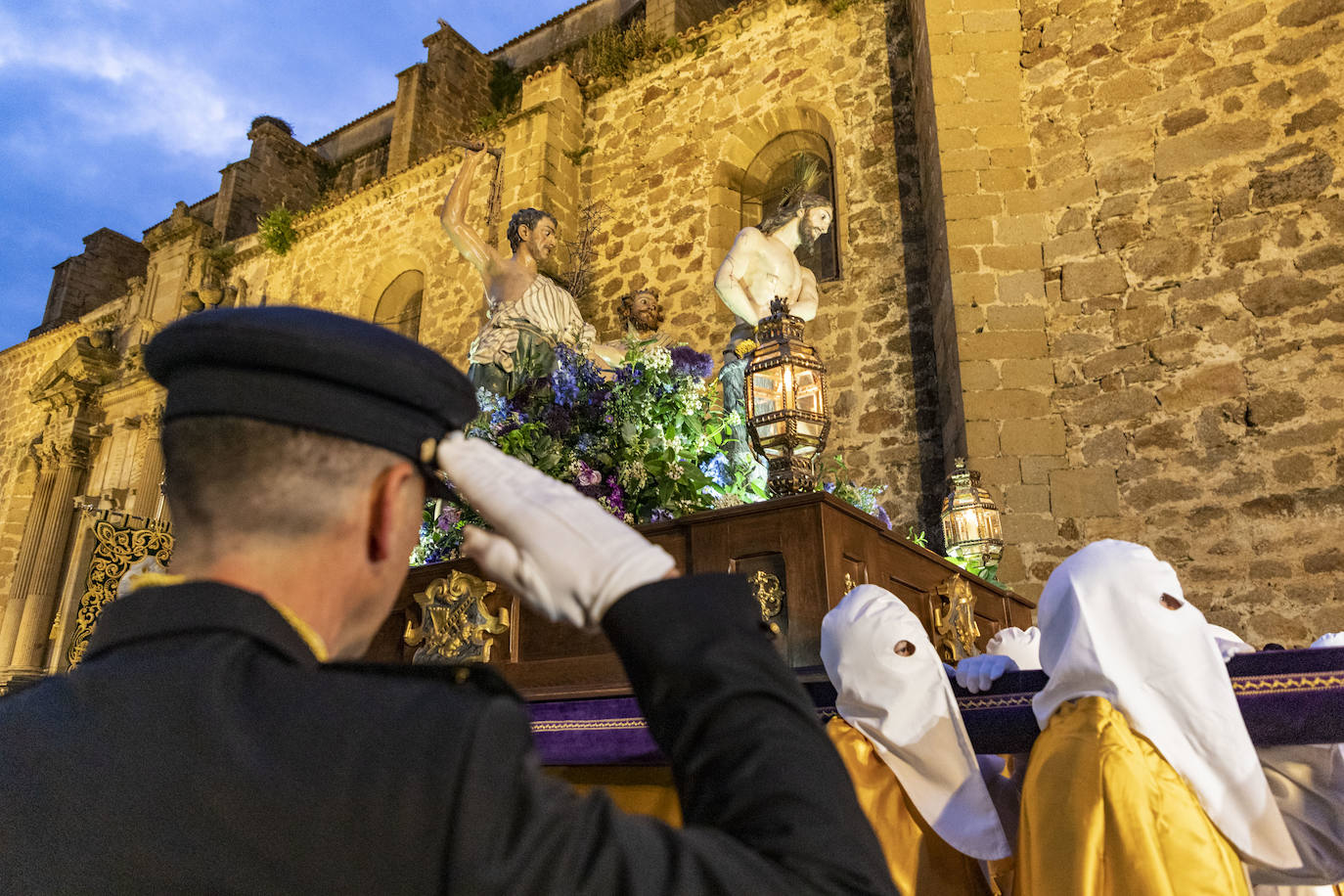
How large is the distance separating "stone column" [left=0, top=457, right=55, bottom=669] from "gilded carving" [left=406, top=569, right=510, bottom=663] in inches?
525

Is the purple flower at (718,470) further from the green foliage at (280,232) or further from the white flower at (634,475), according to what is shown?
the green foliage at (280,232)

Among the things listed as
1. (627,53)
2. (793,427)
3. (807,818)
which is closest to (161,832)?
(807,818)

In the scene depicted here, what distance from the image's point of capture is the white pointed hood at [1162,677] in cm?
179

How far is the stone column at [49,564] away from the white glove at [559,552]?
15.0 metres

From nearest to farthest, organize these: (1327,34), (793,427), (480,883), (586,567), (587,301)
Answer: (480,883), (586,567), (793,427), (1327,34), (587,301)

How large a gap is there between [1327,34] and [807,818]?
27.0 ft

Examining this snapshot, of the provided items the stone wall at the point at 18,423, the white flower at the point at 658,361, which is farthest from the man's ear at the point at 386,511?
the stone wall at the point at 18,423

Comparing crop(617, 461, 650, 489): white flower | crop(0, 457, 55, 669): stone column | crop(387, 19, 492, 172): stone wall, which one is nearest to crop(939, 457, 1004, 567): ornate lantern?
crop(617, 461, 650, 489): white flower

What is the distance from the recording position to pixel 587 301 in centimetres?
1085

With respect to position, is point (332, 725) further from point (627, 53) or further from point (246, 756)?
point (627, 53)

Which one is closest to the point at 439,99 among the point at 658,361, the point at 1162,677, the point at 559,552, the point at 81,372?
the point at 81,372

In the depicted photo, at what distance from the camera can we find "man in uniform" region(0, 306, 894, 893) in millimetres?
645

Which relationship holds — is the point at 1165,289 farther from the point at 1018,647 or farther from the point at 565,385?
the point at 565,385

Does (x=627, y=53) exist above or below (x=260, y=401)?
above
